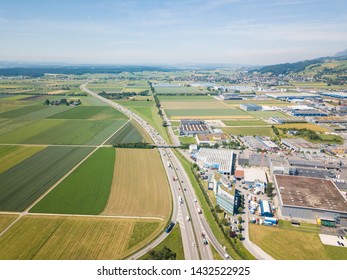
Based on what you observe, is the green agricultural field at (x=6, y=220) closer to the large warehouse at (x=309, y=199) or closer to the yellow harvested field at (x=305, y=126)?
the large warehouse at (x=309, y=199)

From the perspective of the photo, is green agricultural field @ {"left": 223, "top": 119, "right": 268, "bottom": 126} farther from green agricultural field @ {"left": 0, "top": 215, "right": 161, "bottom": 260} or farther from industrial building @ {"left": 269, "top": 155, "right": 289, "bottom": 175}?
green agricultural field @ {"left": 0, "top": 215, "right": 161, "bottom": 260}

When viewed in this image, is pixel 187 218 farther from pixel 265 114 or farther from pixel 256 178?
pixel 265 114

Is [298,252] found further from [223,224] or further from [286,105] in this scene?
[286,105]

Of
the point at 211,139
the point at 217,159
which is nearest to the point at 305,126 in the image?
the point at 211,139

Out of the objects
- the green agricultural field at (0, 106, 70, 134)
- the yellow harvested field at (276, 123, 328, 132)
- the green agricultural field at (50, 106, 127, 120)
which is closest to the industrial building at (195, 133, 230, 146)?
the yellow harvested field at (276, 123, 328, 132)

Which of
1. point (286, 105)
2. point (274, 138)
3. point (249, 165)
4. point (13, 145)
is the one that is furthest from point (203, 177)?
point (286, 105)

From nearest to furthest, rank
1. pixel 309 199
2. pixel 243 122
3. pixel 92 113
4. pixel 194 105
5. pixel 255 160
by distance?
pixel 309 199
pixel 255 160
pixel 243 122
pixel 92 113
pixel 194 105
